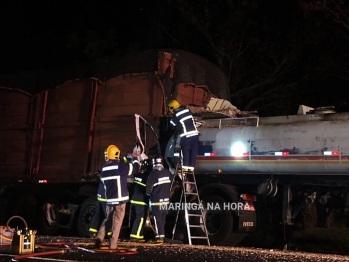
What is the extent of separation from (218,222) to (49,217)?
14.9ft

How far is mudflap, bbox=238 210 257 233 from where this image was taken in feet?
34.7

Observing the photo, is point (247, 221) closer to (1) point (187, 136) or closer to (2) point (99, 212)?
(1) point (187, 136)

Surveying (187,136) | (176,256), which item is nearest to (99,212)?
(187,136)

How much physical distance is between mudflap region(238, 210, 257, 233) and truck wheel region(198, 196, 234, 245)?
0.21 meters

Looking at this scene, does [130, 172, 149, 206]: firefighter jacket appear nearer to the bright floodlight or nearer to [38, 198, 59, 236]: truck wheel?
the bright floodlight

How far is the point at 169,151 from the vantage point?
11102 mm

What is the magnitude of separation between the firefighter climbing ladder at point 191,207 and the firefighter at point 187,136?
0.17 m

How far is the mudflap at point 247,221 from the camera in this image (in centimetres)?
1056

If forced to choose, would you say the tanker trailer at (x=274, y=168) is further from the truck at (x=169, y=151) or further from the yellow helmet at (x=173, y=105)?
the yellow helmet at (x=173, y=105)

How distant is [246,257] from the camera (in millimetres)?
8289

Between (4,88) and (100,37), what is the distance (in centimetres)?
877

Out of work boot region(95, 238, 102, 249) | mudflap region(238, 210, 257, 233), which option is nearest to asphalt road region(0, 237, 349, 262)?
work boot region(95, 238, 102, 249)

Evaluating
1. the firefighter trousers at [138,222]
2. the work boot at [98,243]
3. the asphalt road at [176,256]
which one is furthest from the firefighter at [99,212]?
the asphalt road at [176,256]

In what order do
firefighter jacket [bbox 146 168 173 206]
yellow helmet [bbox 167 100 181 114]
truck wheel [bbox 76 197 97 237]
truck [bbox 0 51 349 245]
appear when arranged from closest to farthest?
truck [bbox 0 51 349 245] → firefighter jacket [bbox 146 168 173 206] → yellow helmet [bbox 167 100 181 114] → truck wheel [bbox 76 197 97 237]
